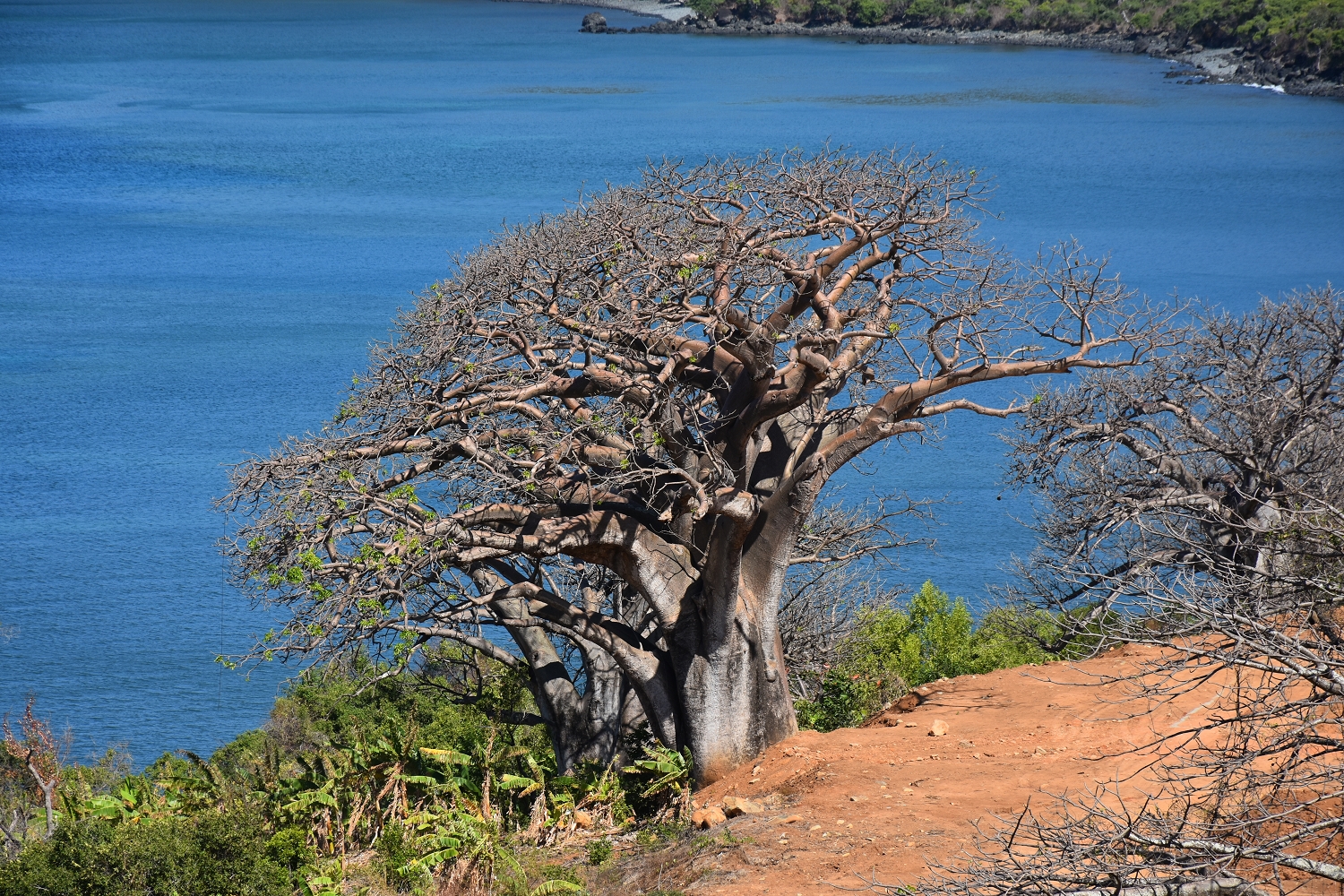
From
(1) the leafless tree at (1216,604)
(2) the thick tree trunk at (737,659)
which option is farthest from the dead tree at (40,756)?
(1) the leafless tree at (1216,604)

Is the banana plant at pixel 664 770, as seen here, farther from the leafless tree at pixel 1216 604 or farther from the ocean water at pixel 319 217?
the ocean water at pixel 319 217

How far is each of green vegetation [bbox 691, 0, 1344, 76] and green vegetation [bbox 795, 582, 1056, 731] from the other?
7942 cm

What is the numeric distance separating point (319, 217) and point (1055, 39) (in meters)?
75.8

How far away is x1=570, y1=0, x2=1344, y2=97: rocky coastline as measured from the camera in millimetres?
90375

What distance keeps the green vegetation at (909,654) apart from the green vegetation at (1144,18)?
79.4m

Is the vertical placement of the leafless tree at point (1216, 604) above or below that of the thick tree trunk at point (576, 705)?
above

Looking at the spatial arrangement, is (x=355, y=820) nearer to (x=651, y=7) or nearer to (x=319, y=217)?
(x=319, y=217)

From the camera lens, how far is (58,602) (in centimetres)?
2980

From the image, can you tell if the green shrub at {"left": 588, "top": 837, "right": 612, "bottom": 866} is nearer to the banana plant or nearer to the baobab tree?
the banana plant

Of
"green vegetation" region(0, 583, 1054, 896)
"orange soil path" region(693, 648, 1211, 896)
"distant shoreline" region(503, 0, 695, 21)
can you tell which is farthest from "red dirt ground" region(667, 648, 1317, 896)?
"distant shoreline" region(503, 0, 695, 21)

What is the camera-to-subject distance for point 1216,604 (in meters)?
6.78

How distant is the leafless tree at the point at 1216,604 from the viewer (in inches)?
237

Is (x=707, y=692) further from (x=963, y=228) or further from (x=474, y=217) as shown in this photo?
(x=474, y=217)

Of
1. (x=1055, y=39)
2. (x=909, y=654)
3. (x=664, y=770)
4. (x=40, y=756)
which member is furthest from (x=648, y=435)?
(x=1055, y=39)
